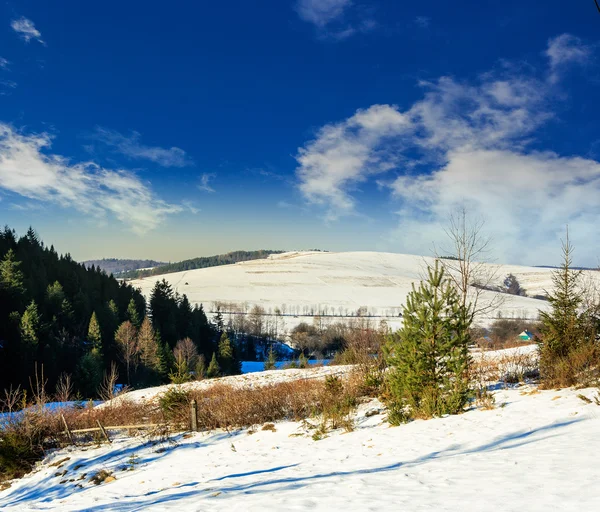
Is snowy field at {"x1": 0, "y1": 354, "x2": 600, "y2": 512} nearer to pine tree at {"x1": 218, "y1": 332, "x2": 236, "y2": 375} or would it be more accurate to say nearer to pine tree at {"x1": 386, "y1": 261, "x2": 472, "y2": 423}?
pine tree at {"x1": 386, "y1": 261, "x2": 472, "y2": 423}

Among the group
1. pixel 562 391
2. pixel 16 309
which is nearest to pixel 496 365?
pixel 562 391

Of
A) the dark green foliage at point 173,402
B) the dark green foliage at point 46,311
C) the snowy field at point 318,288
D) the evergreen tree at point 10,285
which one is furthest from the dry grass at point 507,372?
the snowy field at point 318,288

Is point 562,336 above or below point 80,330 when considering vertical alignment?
above

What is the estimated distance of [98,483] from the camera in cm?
1066

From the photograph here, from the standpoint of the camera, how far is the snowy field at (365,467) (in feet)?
18.6

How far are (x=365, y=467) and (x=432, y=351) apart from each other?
4.61 metres

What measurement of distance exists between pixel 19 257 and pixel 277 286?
355 feet

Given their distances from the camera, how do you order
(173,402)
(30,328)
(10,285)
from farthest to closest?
1. (10,285)
2. (30,328)
3. (173,402)

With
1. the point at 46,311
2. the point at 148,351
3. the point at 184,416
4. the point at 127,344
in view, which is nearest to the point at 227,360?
the point at 148,351

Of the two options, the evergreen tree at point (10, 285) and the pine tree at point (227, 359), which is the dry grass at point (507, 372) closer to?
the pine tree at point (227, 359)

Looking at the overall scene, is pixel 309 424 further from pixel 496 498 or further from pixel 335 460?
pixel 496 498

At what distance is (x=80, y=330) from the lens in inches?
2200

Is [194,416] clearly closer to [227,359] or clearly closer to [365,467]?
[365,467]

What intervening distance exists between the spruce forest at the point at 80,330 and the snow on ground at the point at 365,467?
59.7ft
